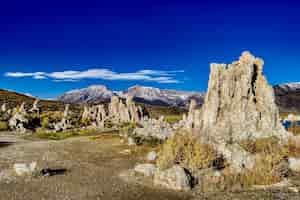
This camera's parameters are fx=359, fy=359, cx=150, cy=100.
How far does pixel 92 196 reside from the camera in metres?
14.2

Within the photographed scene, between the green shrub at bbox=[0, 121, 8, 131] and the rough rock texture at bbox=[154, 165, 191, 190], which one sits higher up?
the green shrub at bbox=[0, 121, 8, 131]

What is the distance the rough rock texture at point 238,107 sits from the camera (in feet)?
71.3

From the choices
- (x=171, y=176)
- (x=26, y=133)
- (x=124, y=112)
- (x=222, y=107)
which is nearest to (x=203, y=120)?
(x=222, y=107)

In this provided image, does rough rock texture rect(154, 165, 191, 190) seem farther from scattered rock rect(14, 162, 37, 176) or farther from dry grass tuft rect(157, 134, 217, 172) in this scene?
scattered rock rect(14, 162, 37, 176)

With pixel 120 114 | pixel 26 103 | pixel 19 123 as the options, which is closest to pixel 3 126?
pixel 19 123

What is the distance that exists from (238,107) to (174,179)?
849 cm

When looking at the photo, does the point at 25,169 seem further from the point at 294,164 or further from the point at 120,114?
the point at 120,114

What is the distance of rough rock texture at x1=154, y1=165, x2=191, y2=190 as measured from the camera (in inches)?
600

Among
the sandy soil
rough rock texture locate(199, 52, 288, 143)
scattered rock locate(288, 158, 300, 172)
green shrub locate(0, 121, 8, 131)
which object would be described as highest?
rough rock texture locate(199, 52, 288, 143)

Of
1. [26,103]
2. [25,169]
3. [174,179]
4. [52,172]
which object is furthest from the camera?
[26,103]

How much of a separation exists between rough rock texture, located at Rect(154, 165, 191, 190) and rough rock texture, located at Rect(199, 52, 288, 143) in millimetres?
5326

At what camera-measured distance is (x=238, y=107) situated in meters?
22.1

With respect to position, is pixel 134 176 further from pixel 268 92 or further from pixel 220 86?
pixel 268 92

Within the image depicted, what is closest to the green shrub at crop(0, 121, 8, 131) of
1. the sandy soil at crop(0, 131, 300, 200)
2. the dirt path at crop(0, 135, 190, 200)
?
the dirt path at crop(0, 135, 190, 200)
